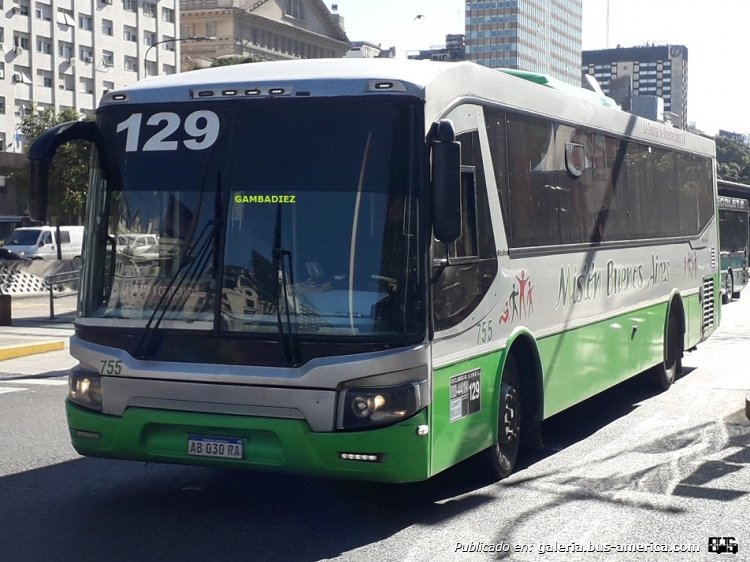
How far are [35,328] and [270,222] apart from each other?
61.5 ft

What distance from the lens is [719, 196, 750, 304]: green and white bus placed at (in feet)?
117

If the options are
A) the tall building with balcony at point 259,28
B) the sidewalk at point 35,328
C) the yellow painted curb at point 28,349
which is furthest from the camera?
the tall building with balcony at point 259,28

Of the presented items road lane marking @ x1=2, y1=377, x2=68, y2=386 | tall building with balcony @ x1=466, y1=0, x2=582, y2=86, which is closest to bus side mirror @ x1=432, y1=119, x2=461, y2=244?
road lane marking @ x1=2, y1=377, x2=68, y2=386

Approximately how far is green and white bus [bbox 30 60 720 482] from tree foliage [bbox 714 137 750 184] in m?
104

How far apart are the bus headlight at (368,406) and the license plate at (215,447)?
66cm

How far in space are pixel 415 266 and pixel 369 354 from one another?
598 millimetres

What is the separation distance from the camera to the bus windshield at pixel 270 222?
696 cm

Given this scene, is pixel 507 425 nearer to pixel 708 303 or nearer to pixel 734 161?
pixel 708 303

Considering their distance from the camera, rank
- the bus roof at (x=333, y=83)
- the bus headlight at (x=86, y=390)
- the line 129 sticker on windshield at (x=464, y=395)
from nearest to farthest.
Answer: the bus roof at (x=333, y=83) < the bus headlight at (x=86, y=390) < the line 129 sticker on windshield at (x=464, y=395)

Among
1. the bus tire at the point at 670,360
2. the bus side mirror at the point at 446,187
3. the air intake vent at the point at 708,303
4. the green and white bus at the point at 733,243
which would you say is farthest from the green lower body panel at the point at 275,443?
the green and white bus at the point at 733,243

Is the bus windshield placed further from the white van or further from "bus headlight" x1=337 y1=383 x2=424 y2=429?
the white van

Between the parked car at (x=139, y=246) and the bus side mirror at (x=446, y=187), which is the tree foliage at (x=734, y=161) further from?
the parked car at (x=139, y=246)

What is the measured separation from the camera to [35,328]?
24672 mm

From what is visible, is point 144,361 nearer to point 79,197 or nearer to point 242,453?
point 242,453
